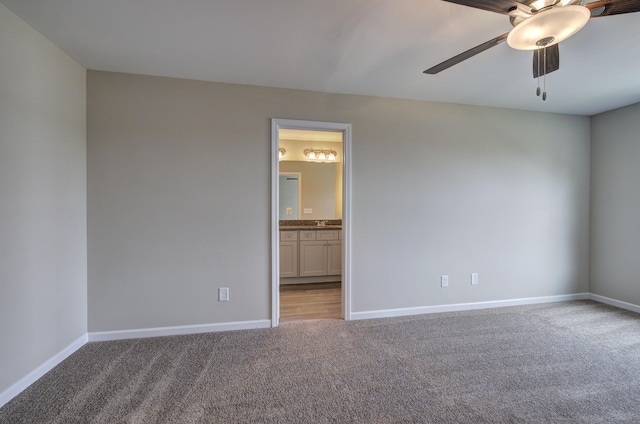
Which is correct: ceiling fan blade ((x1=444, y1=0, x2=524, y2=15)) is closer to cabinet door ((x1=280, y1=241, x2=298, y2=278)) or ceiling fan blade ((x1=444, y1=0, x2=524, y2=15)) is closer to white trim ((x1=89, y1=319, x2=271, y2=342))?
white trim ((x1=89, y1=319, x2=271, y2=342))

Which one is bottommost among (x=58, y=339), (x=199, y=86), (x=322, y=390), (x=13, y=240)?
(x=322, y=390)

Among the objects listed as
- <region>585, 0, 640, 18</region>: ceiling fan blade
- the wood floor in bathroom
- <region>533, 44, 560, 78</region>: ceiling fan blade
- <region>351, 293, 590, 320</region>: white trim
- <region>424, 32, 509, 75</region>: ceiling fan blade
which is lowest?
the wood floor in bathroom

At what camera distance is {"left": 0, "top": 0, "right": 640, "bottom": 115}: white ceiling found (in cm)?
175

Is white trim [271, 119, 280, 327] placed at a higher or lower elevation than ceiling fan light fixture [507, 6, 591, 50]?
lower

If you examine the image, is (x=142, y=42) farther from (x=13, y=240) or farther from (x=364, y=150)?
(x=364, y=150)

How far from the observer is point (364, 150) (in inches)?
121

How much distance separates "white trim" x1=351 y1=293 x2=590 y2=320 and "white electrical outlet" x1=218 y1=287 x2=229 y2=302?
50.1 inches

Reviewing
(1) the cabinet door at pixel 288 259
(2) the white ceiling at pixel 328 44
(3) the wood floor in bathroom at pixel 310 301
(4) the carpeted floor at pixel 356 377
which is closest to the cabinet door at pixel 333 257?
(3) the wood floor in bathroom at pixel 310 301

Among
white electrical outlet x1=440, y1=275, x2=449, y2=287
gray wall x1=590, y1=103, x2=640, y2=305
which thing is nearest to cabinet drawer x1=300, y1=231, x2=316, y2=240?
white electrical outlet x1=440, y1=275, x2=449, y2=287

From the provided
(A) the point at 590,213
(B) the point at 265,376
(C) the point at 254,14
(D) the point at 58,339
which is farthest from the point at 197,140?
(A) the point at 590,213

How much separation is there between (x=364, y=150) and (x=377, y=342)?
183cm

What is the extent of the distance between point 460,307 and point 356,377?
1881mm

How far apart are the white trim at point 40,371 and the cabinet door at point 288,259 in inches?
95.4

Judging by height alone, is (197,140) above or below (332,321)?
above
